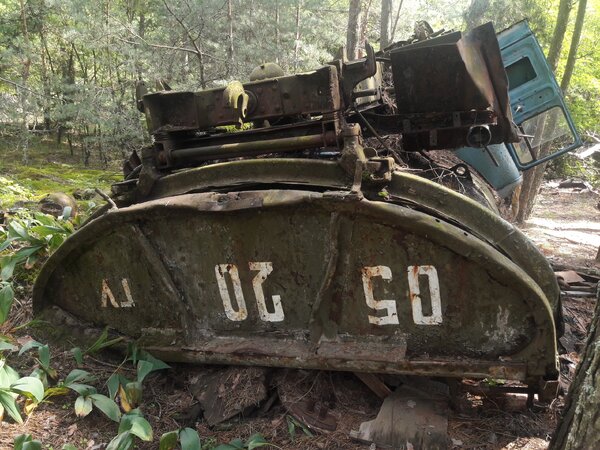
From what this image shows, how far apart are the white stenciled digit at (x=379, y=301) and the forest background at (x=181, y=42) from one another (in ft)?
30.4

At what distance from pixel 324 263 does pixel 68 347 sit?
220 cm

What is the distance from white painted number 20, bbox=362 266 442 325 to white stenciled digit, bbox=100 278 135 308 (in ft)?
5.75

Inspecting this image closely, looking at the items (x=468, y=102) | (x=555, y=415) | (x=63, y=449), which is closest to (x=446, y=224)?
(x=468, y=102)

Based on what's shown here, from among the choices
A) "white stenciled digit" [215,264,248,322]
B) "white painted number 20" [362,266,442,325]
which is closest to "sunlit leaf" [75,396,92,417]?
"white stenciled digit" [215,264,248,322]

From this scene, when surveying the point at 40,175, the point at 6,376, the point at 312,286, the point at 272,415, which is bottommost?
the point at 272,415

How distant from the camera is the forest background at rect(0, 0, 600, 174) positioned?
1271cm

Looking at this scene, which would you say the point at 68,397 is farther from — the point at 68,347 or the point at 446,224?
the point at 446,224

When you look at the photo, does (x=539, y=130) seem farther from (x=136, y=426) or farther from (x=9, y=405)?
(x=9, y=405)

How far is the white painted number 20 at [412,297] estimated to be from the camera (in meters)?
2.92

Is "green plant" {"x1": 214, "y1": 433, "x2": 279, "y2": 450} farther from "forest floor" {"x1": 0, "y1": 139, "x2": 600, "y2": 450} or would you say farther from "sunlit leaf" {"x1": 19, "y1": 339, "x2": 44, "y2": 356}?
"sunlit leaf" {"x1": 19, "y1": 339, "x2": 44, "y2": 356}

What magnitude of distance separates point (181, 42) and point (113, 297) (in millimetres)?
12781

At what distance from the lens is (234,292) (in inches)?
132

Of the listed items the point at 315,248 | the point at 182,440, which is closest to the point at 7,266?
the point at 182,440

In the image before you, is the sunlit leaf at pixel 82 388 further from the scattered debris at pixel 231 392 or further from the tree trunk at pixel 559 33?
the tree trunk at pixel 559 33
